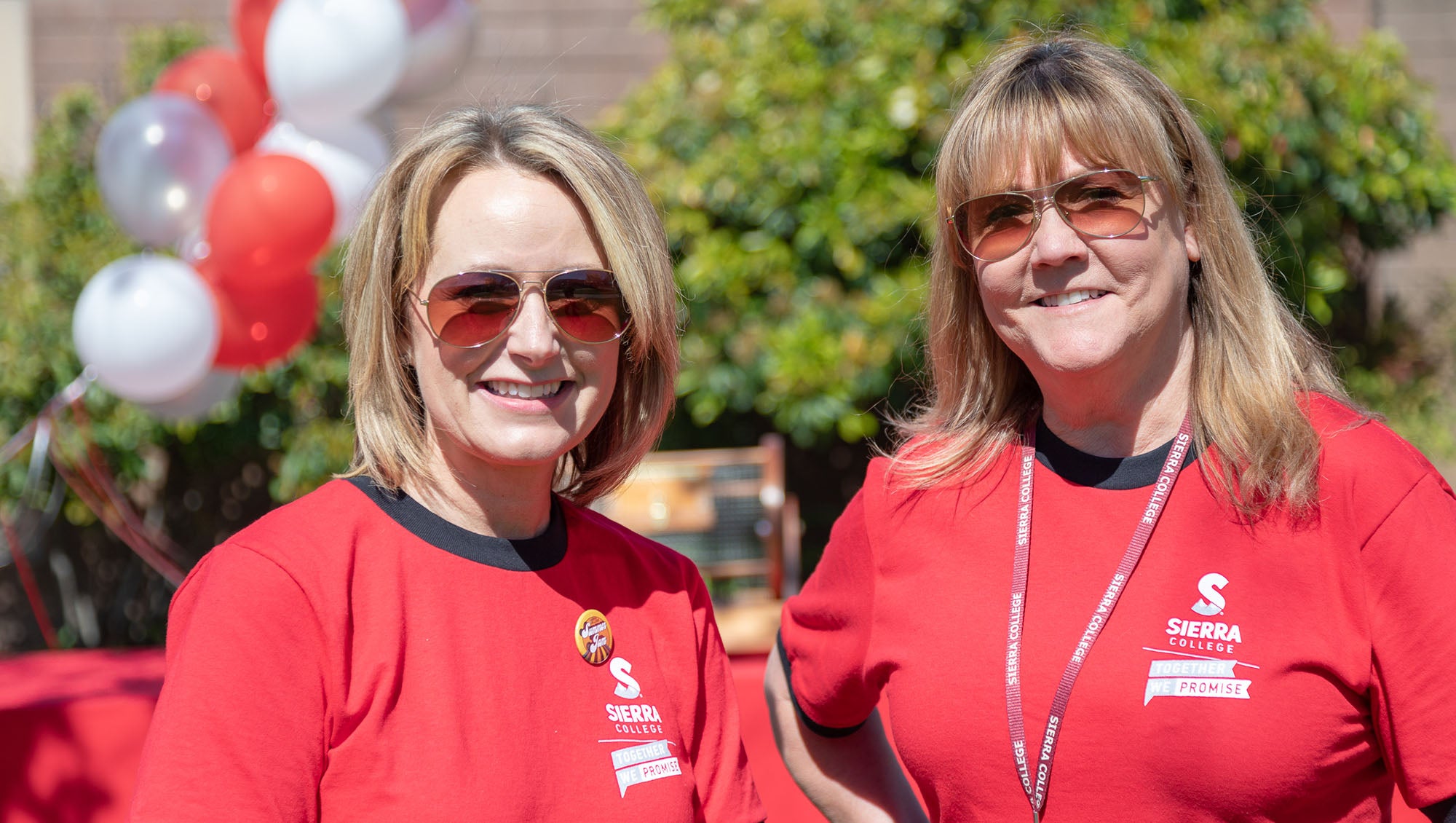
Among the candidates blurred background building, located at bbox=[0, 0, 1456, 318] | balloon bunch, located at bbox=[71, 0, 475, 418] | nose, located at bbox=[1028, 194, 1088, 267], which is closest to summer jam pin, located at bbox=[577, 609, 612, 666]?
nose, located at bbox=[1028, 194, 1088, 267]

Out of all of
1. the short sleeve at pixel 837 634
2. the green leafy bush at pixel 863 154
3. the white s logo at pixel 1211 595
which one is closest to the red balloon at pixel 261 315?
the green leafy bush at pixel 863 154

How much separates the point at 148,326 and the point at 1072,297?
147 inches

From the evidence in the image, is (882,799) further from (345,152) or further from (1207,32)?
(1207,32)

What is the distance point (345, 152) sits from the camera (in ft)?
16.8

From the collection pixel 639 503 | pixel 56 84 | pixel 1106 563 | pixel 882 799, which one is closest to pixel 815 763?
pixel 882 799

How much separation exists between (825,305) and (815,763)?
11.5 feet

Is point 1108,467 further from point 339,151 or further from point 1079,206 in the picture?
point 339,151

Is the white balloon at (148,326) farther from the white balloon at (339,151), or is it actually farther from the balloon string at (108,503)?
the balloon string at (108,503)

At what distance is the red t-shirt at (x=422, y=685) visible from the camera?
161 cm

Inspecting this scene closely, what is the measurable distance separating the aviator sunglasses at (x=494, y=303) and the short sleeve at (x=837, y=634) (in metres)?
0.69

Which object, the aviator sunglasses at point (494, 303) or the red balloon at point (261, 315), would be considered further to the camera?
the red balloon at point (261, 315)

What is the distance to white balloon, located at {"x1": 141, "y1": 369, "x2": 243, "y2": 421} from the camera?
523 centimetres

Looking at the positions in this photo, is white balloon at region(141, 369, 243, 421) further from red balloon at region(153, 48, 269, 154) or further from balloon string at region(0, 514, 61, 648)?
balloon string at region(0, 514, 61, 648)

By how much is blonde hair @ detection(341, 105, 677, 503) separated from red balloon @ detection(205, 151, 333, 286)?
2.74m
